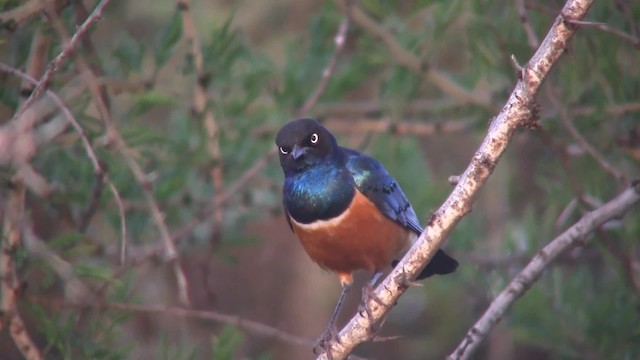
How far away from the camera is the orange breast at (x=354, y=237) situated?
5535 mm

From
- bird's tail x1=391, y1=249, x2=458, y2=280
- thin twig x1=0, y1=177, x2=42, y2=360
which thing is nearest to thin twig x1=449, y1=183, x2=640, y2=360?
bird's tail x1=391, y1=249, x2=458, y2=280

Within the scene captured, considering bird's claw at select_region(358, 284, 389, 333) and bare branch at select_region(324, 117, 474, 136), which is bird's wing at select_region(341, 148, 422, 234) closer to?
bird's claw at select_region(358, 284, 389, 333)

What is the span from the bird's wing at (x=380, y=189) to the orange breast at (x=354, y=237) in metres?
0.04

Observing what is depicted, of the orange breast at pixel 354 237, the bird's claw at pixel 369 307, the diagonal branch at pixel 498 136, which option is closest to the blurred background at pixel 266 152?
the orange breast at pixel 354 237

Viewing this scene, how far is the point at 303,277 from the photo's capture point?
9258 mm

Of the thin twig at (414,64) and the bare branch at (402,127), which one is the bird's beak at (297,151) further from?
the bare branch at (402,127)

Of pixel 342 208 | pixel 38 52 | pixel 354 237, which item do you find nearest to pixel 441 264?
pixel 354 237

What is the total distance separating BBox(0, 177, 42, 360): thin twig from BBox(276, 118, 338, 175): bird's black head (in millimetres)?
1384

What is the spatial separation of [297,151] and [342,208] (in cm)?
39

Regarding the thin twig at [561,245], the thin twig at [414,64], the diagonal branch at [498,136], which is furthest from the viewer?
the thin twig at [414,64]

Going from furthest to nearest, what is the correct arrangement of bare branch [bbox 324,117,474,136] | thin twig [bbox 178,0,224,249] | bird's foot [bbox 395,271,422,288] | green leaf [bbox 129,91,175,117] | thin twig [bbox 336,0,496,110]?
bare branch [bbox 324,117,474,136] → thin twig [bbox 336,0,496,110] → thin twig [bbox 178,0,224,249] → green leaf [bbox 129,91,175,117] → bird's foot [bbox 395,271,422,288]

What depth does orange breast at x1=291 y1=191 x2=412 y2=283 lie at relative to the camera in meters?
5.54

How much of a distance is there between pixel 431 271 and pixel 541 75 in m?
1.99

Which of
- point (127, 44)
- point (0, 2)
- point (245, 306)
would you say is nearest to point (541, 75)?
point (0, 2)
